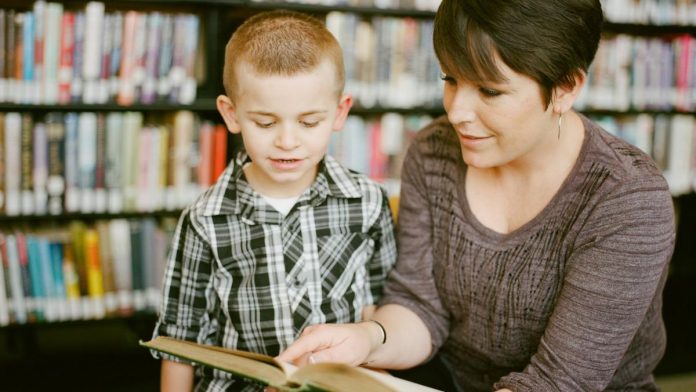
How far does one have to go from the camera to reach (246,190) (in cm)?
124

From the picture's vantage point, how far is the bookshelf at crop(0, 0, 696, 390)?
7.18ft

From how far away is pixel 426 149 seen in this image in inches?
53.2

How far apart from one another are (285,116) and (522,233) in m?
0.46

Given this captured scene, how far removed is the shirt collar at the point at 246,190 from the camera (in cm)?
123

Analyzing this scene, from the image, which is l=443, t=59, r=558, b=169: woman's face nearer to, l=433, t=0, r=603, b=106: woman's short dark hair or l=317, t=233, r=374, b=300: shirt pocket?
l=433, t=0, r=603, b=106: woman's short dark hair

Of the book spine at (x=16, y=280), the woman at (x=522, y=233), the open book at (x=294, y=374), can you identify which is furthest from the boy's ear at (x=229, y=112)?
the book spine at (x=16, y=280)

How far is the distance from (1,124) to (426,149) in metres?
1.40

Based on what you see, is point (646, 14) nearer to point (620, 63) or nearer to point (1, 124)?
point (620, 63)

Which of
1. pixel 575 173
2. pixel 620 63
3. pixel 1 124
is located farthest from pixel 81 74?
pixel 620 63

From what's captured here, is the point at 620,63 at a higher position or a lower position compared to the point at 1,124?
higher

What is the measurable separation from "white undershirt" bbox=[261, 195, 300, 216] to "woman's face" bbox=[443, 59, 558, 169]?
334mm

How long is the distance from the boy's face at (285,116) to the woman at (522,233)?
21cm

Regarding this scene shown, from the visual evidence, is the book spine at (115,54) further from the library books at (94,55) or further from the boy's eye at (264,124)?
the boy's eye at (264,124)

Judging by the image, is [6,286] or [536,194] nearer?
[536,194]
